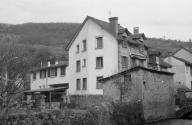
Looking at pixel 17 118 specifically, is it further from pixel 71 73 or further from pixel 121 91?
pixel 71 73

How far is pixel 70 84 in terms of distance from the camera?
46656 millimetres

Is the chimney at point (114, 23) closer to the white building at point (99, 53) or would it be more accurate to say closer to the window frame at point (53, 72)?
the white building at point (99, 53)

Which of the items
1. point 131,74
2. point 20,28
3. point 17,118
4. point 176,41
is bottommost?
point 17,118

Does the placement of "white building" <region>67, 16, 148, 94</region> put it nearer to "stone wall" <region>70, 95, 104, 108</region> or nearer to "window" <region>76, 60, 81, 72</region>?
"window" <region>76, 60, 81, 72</region>

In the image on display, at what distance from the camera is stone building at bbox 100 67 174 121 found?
96.9 ft

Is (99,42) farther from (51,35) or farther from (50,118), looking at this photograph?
(51,35)

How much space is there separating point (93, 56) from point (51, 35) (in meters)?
94.2

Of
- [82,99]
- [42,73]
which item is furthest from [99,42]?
[42,73]

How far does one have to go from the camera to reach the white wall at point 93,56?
134ft

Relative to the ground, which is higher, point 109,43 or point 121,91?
point 109,43

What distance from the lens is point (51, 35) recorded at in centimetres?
13362

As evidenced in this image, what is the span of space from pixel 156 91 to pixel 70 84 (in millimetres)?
18463

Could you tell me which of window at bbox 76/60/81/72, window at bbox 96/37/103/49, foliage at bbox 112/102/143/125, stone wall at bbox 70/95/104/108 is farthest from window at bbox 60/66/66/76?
foliage at bbox 112/102/143/125

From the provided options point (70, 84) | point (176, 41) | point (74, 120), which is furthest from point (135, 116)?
point (176, 41)
